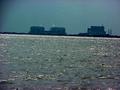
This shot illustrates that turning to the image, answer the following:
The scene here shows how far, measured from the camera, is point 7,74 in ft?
93.3

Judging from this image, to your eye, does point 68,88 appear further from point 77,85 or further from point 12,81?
point 12,81

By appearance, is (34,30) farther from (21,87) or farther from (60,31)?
(21,87)

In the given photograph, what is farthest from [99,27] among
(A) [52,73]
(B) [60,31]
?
(A) [52,73]

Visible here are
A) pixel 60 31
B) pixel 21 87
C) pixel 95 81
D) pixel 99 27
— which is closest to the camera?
pixel 21 87

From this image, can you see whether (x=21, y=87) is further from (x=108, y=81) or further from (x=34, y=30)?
(x=34, y=30)

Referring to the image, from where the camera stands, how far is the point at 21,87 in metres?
22.0

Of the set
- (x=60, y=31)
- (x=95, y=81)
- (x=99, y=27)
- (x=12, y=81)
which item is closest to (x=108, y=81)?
(x=95, y=81)

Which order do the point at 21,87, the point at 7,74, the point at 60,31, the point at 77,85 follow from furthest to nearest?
1. the point at 60,31
2. the point at 7,74
3. the point at 77,85
4. the point at 21,87

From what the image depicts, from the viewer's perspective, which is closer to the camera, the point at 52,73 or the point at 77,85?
the point at 77,85

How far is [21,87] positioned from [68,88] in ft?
7.71

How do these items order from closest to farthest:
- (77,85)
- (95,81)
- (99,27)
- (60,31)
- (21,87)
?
(21,87) → (77,85) → (95,81) → (99,27) → (60,31)

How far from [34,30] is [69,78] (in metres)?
172

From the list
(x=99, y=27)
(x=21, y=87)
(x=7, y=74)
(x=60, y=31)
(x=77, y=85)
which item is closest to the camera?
(x=21, y=87)

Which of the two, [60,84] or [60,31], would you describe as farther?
[60,31]
